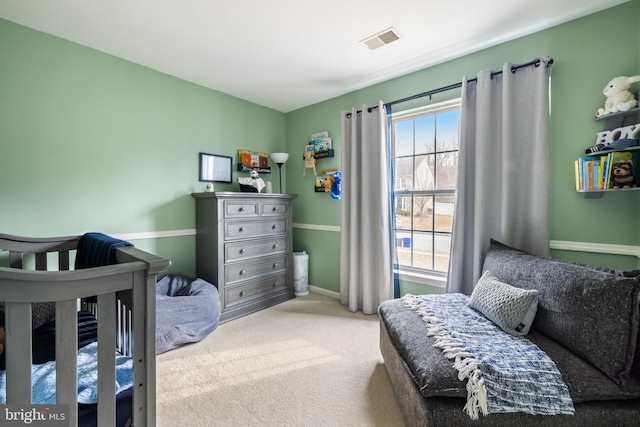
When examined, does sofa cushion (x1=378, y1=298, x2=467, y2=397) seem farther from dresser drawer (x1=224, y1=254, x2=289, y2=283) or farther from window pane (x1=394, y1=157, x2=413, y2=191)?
dresser drawer (x1=224, y1=254, x2=289, y2=283)

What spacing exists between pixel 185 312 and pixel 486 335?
2183 millimetres

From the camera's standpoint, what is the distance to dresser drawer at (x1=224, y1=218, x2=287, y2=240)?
2817 millimetres

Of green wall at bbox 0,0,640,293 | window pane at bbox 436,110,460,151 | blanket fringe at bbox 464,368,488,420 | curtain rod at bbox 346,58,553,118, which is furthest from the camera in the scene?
window pane at bbox 436,110,460,151

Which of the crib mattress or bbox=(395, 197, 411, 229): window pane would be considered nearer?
the crib mattress

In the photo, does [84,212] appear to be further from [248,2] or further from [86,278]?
[248,2]

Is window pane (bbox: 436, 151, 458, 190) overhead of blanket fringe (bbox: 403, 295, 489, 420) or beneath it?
overhead

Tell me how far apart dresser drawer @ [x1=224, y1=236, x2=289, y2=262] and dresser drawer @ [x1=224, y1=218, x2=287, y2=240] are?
72 millimetres

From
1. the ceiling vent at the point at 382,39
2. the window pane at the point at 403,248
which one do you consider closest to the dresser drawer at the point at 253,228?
the window pane at the point at 403,248

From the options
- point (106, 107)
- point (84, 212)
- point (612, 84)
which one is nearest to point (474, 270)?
point (612, 84)

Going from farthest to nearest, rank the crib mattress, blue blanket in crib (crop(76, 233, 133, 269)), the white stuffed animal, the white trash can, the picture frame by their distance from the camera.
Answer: the white trash can, the picture frame, the white stuffed animal, blue blanket in crib (crop(76, 233, 133, 269)), the crib mattress

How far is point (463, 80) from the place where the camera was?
2.31 metres

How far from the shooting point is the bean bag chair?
220cm

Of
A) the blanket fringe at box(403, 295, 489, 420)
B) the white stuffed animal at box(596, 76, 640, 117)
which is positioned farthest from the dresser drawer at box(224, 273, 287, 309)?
the white stuffed animal at box(596, 76, 640, 117)

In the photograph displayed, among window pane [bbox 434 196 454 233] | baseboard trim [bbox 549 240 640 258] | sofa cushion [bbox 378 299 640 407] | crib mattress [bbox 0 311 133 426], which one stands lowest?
sofa cushion [bbox 378 299 640 407]
